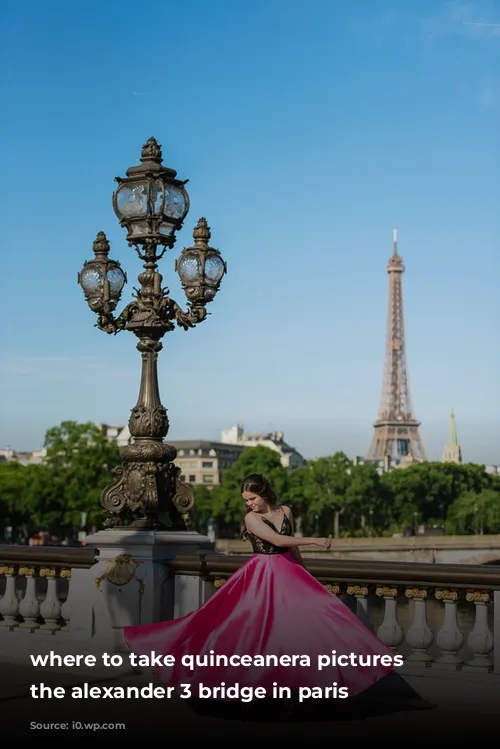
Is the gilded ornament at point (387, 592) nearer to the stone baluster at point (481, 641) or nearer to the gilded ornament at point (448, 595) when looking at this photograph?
the gilded ornament at point (448, 595)

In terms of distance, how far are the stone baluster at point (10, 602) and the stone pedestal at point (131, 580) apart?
124 cm

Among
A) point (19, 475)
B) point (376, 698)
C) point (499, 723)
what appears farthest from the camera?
point (19, 475)

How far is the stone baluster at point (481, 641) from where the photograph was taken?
1038 centimetres

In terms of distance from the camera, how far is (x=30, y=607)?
522 inches

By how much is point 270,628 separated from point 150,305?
4.65 metres

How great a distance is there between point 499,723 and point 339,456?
118869mm

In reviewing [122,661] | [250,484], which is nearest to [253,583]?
[250,484]

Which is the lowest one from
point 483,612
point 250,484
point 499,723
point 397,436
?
point 499,723

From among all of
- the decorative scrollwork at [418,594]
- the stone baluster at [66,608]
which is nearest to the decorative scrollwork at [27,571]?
the stone baluster at [66,608]

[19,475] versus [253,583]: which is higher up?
[19,475]

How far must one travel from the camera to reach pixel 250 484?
31.1ft

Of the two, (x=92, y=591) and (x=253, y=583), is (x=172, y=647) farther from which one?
(x=92, y=591)

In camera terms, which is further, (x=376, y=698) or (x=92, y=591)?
(x=92, y=591)

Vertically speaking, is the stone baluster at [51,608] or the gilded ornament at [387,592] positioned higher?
the gilded ornament at [387,592]
